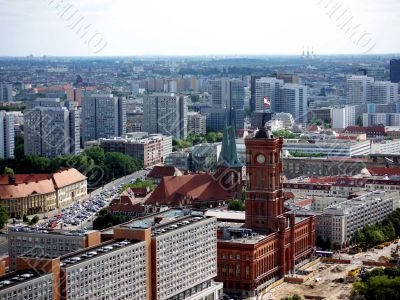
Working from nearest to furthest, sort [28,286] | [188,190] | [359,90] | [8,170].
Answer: [28,286] → [188,190] → [8,170] → [359,90]

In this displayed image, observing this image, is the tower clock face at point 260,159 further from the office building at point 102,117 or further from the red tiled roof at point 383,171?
the office building at point 102,117

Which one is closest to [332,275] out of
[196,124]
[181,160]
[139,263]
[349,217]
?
[349,217]

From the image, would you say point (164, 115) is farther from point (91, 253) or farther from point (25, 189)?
point (91, 253)

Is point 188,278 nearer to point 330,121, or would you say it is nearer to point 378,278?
point 378,278

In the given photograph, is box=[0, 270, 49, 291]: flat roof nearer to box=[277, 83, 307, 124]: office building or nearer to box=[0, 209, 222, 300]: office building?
box=[0, 209, 222, 300]: office building

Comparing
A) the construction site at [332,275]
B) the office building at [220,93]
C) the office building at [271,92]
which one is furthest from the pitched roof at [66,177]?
the office building at [271,92]

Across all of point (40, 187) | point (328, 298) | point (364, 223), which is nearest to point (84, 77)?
point (40, 187)
